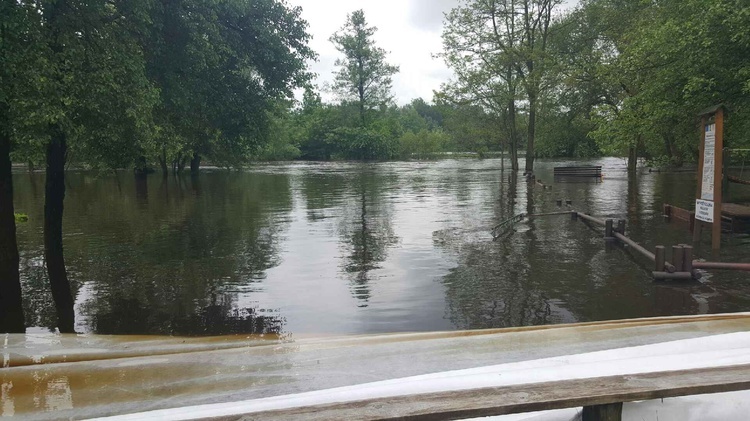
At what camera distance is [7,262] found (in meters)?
7.62

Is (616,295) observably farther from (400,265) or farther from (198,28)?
(198,28)

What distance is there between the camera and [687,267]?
845 centimetres

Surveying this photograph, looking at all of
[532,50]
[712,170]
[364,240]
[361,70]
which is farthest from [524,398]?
[361,70]

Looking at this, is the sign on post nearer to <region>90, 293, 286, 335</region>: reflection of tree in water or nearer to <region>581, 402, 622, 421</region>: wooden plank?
<region>90, 293, 286, 335</region>: reflection of tree in water

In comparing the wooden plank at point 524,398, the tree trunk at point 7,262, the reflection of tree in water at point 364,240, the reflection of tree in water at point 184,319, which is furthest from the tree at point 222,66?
the wooden plank at point 524,398

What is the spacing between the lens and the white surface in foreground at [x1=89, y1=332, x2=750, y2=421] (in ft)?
11.6

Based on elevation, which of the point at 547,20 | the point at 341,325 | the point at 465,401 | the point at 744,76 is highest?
the point at 547,20

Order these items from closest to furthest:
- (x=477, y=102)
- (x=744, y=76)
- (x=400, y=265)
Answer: (x=400, y=265), (x=744, y=76), (x=477, y=102)

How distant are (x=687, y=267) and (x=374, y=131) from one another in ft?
257

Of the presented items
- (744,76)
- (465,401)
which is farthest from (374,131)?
(465,401)

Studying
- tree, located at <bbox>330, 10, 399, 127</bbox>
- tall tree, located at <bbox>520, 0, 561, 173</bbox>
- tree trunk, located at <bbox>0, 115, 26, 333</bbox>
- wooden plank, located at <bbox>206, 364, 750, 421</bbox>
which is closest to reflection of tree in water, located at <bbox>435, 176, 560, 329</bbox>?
wooden plank, located at <bbox>206, 364, 750, 421</bbox>

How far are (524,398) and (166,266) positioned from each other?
1032cm

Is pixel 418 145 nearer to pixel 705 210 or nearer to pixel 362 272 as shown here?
pixel 705 210

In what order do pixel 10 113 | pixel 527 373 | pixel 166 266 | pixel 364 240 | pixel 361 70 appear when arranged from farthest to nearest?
pixel 361 70 → pixel 364 240 → pixel 166 266 → pixel 10 113 → pixel 527 373
